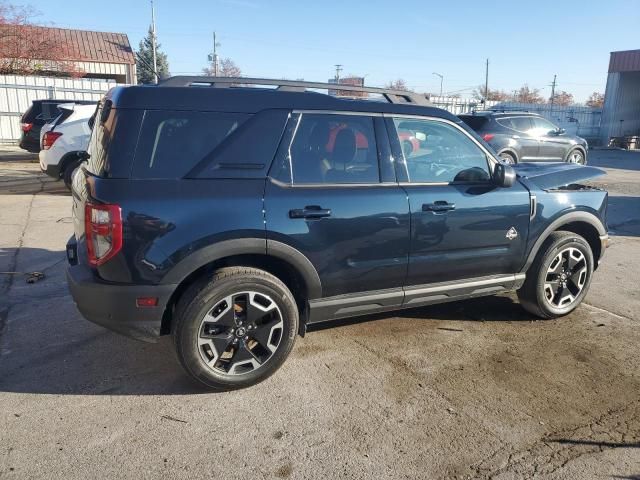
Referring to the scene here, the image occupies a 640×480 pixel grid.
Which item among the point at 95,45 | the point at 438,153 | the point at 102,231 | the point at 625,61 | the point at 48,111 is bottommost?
the point at 102,231

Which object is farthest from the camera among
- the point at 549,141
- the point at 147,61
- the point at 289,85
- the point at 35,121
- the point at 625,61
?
the point at 147,61

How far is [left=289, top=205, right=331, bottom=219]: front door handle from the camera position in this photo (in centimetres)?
338

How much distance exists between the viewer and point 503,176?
4.04m

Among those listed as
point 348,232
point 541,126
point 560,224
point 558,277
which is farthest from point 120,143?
point 541,126

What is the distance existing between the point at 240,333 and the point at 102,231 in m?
1.06

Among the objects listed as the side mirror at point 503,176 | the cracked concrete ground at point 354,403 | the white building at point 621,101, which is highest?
the white building at point 621,101

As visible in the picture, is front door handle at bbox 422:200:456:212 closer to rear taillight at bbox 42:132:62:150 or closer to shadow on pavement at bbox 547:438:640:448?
shadow on pavement at bbox 547:438:640:448

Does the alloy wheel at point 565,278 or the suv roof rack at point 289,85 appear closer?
the suv roof rack at point 289,85

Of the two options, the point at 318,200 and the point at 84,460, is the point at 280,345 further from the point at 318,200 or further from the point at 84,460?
the point at 84,460

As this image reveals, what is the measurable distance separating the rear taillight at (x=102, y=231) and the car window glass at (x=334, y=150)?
1148 millimetres

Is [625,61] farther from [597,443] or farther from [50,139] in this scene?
[597,443]

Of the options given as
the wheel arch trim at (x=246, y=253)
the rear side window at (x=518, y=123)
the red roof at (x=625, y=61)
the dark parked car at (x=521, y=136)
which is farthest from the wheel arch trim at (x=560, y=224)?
the red roof at (x=625, y=61)

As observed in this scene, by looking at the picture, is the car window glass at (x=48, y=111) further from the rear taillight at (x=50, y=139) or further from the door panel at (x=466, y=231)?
the door panel at (x=466, y=231)

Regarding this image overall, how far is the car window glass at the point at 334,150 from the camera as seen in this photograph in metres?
3.51
